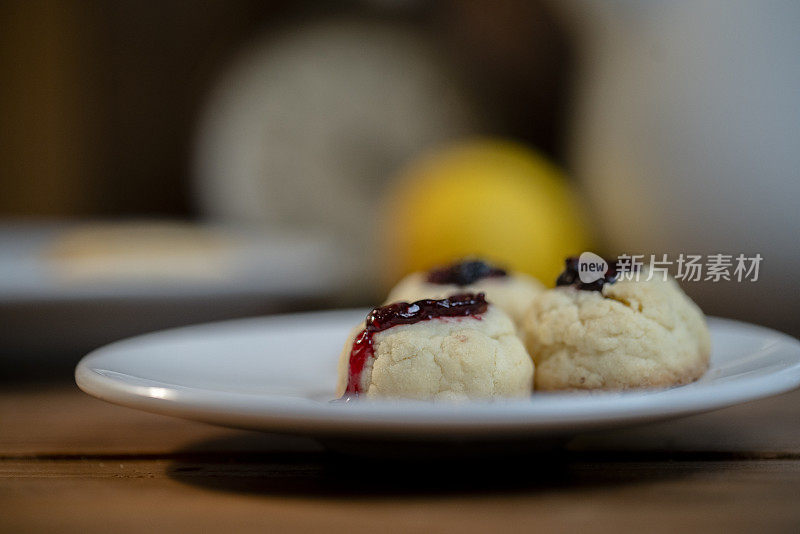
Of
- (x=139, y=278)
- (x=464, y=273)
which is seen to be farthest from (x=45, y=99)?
(x=464, y=273)

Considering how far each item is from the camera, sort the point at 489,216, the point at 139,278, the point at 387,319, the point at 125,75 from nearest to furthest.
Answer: the point at 387,319
the point at 139,278
the point at 489,216
the point at 125,75

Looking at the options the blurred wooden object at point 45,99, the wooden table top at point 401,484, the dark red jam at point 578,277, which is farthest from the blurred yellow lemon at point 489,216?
the blurred wooden object at point 45,99

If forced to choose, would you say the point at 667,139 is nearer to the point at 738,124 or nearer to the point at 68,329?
the point at 738,124

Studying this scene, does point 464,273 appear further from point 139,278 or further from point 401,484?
point 139,278

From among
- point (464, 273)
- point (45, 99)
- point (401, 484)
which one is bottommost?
point (401, 484)

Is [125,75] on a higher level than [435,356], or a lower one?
higher

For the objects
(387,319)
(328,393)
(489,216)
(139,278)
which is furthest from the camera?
(489,216)

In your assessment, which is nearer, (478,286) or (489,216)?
(478,286)

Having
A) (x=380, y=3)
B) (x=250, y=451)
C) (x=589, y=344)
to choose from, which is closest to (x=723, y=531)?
(x=589, y=344)

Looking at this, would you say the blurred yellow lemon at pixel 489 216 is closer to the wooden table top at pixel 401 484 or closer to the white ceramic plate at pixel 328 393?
the white ceramic plate at pixel 328 393
